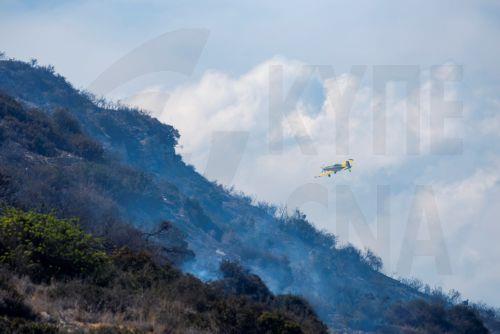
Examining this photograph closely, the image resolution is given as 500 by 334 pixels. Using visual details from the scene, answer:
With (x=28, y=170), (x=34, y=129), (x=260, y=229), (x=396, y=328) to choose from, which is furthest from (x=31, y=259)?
(x=260, y=229)

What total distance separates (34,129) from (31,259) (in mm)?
28443

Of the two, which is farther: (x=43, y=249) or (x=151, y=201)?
(x=151, y=201)

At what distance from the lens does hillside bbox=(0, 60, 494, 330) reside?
106 feet

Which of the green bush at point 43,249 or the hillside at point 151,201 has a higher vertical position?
the hillside at point 151,201

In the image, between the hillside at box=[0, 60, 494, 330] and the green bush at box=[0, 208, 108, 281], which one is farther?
the hillside at box=[0, 60, 494, 330]

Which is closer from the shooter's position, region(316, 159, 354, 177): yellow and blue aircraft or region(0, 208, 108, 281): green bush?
region(0, 208, 108, 281): green bush

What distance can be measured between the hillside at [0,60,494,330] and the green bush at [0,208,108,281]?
920cm

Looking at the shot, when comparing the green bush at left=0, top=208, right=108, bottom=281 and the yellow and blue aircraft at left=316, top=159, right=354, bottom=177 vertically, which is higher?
the yellow and blue aircraft at left=316, top=159, right=354, bottom=177

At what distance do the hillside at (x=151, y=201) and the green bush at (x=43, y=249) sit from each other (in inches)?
362

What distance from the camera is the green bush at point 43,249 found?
42.3ft

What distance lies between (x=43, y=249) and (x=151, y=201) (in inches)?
1281

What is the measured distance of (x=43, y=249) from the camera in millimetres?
13594

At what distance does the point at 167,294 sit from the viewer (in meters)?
14.1

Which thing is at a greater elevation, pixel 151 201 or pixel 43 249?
pixel 151 201
